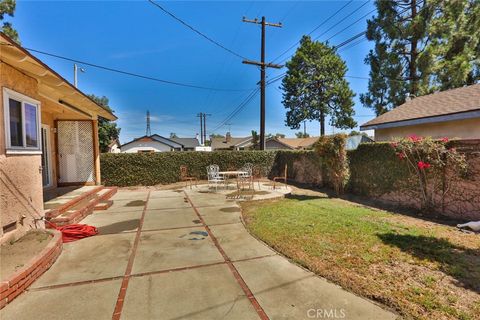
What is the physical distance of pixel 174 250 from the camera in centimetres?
409

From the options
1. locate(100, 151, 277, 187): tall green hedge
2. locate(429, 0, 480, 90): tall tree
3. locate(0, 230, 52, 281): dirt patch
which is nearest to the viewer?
locate(0, 230, 52, 281): dirt patch

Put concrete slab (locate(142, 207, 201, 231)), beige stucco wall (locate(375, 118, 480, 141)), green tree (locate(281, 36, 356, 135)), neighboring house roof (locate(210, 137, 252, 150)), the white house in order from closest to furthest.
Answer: concrete slab (locate(142, 207, 201, 231))
beige stucco wall (locate(375, 118, 480, 141))
green tree (locate(281, 36, 356, 135))
the white house
neighboring house roof (locate(210, 137, 252, 150))

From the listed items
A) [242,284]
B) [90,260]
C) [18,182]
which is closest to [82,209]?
[18,182]

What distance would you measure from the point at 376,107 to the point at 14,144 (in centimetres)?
2089

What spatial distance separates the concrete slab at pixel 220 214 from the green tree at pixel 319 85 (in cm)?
2107

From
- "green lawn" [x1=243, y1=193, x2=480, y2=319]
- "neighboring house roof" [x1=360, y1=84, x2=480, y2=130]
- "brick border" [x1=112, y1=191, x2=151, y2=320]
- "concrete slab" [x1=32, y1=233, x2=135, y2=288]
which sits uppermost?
"neighboring house roof" [x1=360, y1=84, x2=480, y2=130]

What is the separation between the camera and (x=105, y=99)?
39375 mm

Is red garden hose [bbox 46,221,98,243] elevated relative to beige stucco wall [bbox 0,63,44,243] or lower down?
lower down

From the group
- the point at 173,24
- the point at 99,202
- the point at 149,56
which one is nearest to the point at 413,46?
the point at 173,24

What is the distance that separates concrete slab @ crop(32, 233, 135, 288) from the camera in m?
3.16

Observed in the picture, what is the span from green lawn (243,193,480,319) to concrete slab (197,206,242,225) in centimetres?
36

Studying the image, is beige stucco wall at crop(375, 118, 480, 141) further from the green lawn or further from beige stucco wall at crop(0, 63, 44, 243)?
beige stucco wall at crop(0, 63, 44, 243)

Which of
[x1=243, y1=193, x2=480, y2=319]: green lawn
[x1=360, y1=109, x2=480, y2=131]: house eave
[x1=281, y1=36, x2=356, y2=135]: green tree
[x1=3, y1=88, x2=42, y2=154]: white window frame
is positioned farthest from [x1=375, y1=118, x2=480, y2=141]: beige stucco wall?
[x1=281, y1=36, x2=356, y2=135]: green tree

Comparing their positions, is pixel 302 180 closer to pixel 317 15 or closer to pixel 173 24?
pixel 317 15
